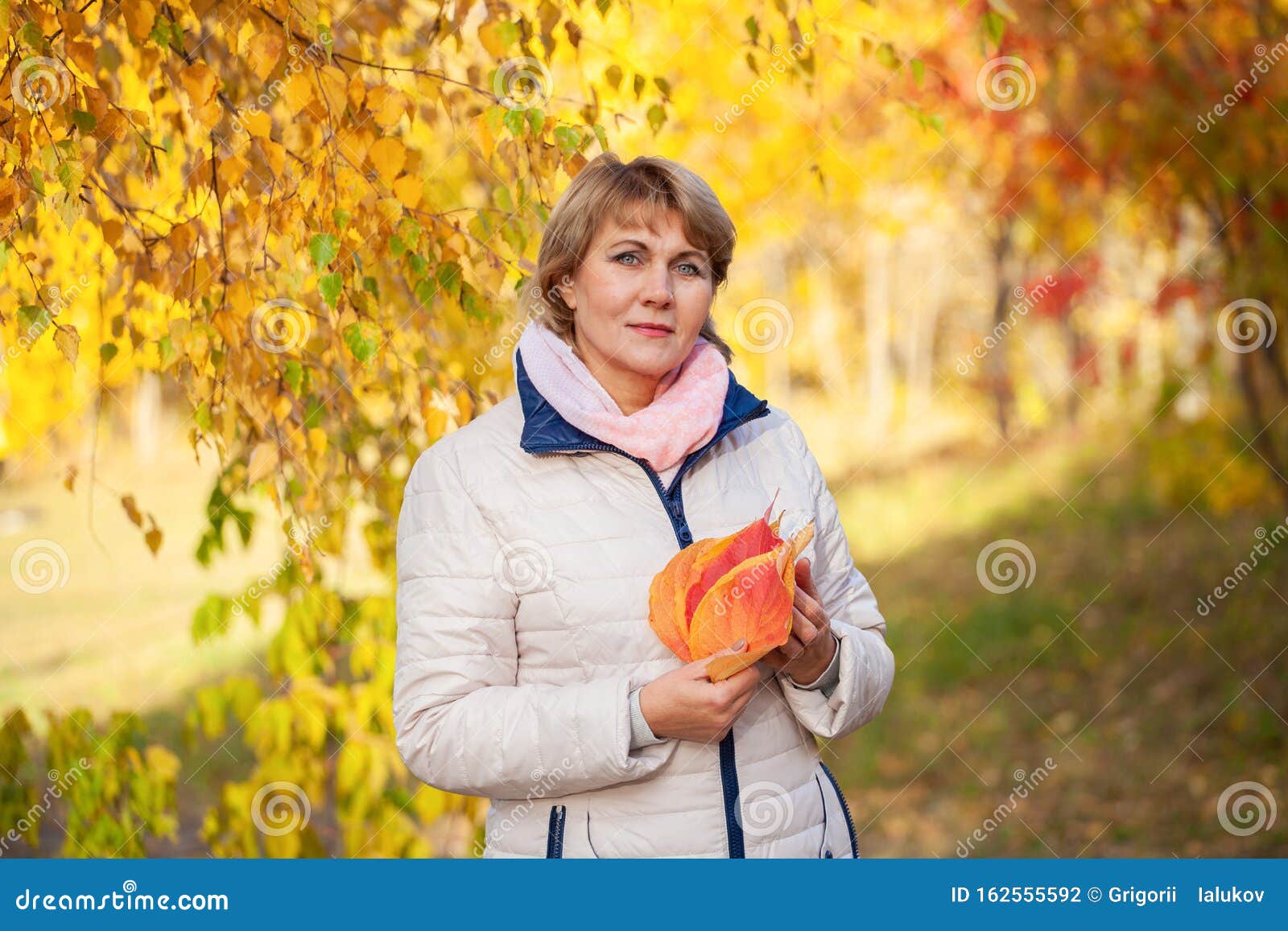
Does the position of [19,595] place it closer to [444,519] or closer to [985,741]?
[985,741]

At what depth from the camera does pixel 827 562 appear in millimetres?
2217

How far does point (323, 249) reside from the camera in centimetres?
224

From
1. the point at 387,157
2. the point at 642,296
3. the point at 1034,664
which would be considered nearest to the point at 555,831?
the point at 642,296

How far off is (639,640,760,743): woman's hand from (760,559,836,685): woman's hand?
9 cm

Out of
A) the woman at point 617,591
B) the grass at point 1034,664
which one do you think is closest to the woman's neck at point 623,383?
the woman at point 617,591

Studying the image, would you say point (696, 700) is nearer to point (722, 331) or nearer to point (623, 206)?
point (623, 206)

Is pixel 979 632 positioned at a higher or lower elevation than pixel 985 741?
higher

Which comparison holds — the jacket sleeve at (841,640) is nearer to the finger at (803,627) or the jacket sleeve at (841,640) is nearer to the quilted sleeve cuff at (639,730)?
the finger at (803,627)

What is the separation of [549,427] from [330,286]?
0.54m

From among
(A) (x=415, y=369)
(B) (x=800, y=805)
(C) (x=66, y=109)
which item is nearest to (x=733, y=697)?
(B) (x=800, y=805)

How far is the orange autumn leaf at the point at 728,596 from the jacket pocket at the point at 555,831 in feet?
1.08

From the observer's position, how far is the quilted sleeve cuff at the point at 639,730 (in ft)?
6.24

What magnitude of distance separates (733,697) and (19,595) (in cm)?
1323

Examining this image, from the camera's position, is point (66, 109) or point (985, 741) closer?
point (66, 109)
